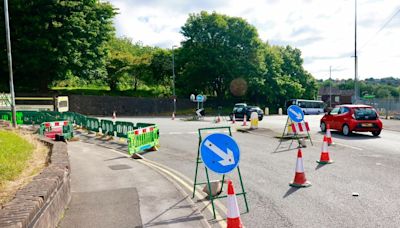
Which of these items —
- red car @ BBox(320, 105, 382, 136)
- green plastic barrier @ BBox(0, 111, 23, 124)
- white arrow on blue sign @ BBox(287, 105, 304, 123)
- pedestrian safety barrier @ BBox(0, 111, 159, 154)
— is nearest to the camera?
pedestrian safety barrier @ BBox(0, 111, 159, 154)

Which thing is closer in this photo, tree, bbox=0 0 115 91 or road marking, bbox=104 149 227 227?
road marking, bbox=104 149 227 227

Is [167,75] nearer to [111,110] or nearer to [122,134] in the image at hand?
[111,110]

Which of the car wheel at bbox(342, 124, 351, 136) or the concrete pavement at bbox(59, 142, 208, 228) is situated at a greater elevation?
the car wheel at bbox(342, 124, 351, 136)

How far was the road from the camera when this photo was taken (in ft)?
19.6

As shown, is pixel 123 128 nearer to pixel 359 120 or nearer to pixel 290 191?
pixel 290 191

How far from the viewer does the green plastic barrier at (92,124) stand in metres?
18.5

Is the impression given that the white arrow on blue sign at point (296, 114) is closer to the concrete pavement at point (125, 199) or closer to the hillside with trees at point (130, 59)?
the concrete pavement at point (125, 199)

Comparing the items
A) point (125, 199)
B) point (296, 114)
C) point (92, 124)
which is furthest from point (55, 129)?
point (296, 114)

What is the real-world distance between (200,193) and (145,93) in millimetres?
46734

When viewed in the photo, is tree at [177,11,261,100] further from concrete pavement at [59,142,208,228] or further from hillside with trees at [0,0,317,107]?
concrete pavement at [59,142,208,228]

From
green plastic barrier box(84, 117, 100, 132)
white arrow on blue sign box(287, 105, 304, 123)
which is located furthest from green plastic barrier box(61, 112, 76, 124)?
white arrow on blue sign box(287, 105, 304, 123)

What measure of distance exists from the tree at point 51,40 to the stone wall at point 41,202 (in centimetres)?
3503

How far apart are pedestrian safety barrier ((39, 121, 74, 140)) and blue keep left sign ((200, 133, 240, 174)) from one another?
1128 centimetres

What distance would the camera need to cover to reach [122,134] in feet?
51.9
